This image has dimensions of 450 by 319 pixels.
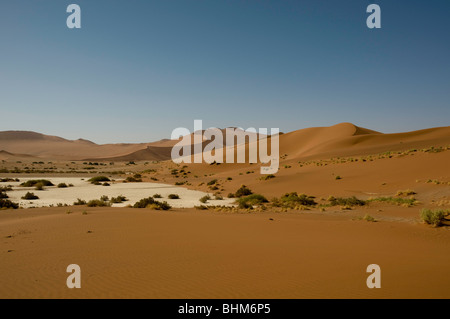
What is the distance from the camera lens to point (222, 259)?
22.1ft

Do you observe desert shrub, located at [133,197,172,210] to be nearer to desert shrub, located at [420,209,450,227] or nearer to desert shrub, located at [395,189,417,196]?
desert shrub, located at [420,209,450,227]

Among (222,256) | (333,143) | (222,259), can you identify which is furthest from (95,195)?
(333,143)

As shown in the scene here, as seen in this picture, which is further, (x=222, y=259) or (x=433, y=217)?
(x=433, y=217)

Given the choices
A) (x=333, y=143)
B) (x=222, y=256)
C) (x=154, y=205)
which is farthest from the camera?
(x=333, y=143)

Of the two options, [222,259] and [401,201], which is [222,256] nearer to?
[222,259]

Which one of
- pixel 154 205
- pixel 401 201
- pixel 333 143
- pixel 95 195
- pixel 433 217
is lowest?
pixel 95 195

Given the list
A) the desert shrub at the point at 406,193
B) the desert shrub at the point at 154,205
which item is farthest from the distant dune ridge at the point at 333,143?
the desert shrub at the point at 154,205

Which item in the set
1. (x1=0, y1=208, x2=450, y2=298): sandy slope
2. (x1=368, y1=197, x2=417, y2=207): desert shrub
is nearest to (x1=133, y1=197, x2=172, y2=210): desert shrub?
(x1=0, y1=208, x2=450, y2=298): sandy slope

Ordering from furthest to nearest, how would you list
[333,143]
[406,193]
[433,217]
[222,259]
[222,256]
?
[333,143], [406,193], [433,217], [222,256], [222,259]

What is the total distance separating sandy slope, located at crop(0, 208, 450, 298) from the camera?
16.3 feet

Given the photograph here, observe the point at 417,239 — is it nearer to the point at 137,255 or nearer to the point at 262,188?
the point at 137,255

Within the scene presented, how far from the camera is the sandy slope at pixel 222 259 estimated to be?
195 inches

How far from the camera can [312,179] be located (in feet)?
95.9
